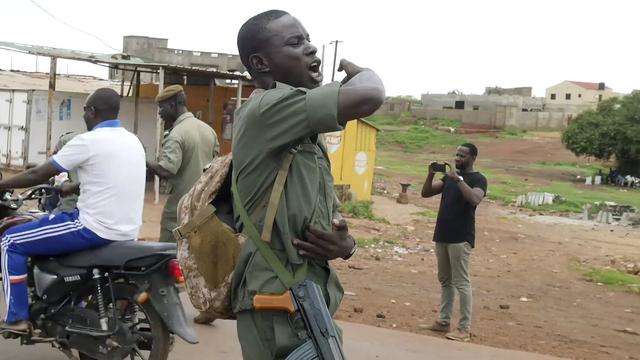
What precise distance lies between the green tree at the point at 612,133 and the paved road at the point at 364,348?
1342 inches

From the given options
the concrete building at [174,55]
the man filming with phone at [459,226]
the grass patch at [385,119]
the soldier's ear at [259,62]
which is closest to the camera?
the soldier's ear at [259,62]

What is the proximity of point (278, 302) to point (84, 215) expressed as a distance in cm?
233

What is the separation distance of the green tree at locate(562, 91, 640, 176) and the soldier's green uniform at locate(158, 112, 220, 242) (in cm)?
3494

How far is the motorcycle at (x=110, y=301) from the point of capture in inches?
161

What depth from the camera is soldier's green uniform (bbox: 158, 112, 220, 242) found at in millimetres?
5465

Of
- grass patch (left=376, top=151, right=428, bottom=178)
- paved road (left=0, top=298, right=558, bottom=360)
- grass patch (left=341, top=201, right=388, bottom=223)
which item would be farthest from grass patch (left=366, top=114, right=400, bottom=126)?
paved road (left=0, top=298, right=558, bottom=360)

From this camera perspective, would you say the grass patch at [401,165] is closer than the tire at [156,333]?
No

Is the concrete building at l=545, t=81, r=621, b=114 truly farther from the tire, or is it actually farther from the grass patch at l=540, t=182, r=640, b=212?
the tire

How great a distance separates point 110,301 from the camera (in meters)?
4.24

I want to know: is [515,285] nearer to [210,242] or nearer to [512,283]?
[512,283]

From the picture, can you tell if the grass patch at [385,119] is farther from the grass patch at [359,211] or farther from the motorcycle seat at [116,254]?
the motorcycle seat at [116,254]

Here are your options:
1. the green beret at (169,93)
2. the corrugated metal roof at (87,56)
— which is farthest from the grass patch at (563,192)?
the green beret at (169,93)

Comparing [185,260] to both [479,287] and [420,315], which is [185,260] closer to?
[420,315]

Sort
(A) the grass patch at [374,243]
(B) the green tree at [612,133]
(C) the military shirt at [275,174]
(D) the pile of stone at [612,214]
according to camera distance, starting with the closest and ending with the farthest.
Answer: (C) the military shirt at [275,174], (A) the grass patch at [374,243], (D) the pile of stone at [612,214], (B) the green tree at [612,133]
